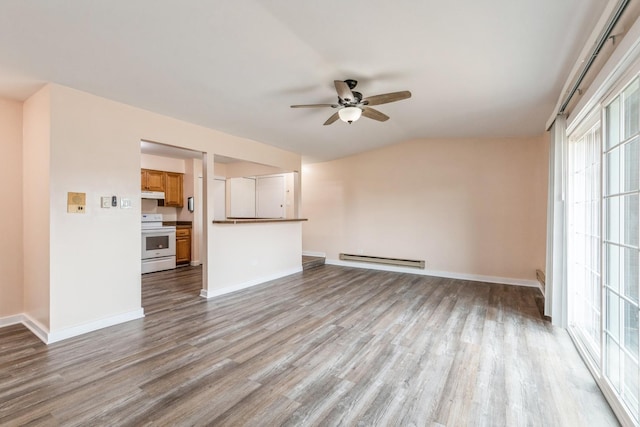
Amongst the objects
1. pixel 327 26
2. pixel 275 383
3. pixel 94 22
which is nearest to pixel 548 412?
pixel 275 383

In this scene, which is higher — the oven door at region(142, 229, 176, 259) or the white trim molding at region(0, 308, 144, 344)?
the oven door at region(142, 229, 176, 259)

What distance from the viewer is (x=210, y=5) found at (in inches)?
75.3

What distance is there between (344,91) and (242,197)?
5.27 meters

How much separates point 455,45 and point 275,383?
9.73 ft

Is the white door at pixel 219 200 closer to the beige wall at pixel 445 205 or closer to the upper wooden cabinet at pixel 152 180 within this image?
the upper wooden cabinet at pixel 152 180

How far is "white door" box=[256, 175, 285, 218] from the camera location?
7297 mm

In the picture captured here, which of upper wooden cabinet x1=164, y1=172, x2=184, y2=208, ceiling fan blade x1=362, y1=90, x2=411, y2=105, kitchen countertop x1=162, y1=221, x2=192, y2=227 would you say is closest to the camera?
ceiling fan blade x1=362, y1=90, x2=411, y2=105

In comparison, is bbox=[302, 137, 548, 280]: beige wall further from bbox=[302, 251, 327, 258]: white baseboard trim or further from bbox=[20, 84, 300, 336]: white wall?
bbox=[20, 84, 300, 336]: white wall

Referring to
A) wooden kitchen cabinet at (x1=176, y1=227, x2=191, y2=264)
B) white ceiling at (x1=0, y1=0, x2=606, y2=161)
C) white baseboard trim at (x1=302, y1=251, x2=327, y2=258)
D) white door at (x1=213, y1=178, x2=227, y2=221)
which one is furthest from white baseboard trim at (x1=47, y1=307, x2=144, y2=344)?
white baseboard trim at (x1=302, y1=251, x2=327, y2=258)

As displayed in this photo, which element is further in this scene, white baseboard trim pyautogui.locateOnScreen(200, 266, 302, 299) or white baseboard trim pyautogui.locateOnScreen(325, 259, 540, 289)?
white baseboard trim pyautogui.locateOnScreen(325, 259, 540, 289)

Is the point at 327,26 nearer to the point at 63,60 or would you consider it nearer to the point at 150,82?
the point at 150,82

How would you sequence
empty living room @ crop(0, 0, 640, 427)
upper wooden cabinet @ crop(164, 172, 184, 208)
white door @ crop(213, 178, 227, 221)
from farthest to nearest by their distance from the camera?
white door @ crop(213, 178, 227, 221)
upper wooden cabinet @ crop(164, 172, 184, 208)
empty living room @ crop(0, 0, 640, 427)

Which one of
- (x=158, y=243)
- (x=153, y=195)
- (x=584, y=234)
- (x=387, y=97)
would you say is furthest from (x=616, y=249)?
(x=153, y=195)

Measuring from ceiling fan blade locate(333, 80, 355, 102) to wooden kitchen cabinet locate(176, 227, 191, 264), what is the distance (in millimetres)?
5044
